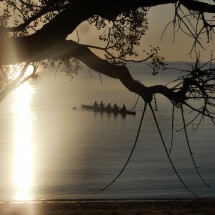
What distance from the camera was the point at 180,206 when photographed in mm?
11062

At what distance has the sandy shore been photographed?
1061 centimetres

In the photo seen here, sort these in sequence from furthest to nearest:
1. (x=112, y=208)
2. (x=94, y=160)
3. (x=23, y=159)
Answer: (x=23, y=159), (x=94, y=160), (x=112, y=208)

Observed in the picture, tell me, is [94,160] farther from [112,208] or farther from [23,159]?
[112,208]

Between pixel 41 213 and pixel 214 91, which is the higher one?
pixel 214 91

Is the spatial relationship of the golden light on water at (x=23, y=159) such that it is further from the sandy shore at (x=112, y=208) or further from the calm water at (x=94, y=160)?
the sandy shore at (x=112, y=208)

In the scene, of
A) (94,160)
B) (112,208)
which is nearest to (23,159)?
(94,160)

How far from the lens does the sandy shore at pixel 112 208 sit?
1061 centimetres

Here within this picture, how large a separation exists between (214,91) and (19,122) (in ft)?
348

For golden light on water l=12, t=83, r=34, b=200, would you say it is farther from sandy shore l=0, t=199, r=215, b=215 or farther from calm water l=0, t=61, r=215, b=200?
sandy shore l=0, t=199, r=215, b=215

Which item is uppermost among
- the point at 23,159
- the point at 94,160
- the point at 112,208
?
the point at 112,208

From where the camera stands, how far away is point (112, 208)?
10953 mm

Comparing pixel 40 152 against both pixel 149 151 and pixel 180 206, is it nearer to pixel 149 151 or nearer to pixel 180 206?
pixel 149 151

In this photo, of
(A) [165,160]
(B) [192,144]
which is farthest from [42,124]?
(A) [165,160]

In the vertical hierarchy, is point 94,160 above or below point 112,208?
below
